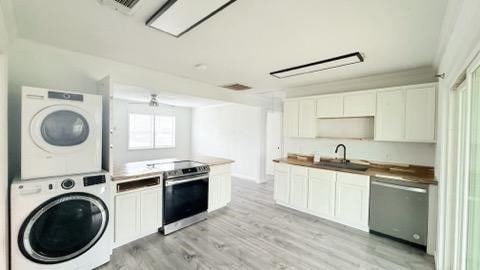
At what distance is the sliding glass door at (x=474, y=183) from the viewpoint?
133 centimetres

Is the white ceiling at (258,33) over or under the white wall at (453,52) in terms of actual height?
over

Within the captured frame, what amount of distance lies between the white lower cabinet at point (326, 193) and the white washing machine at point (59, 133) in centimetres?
313


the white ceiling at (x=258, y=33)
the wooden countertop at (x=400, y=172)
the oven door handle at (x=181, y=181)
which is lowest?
the oven door handle at (x=181, y=181)

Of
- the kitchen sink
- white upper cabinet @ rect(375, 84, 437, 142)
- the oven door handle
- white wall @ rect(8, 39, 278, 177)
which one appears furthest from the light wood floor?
white wall @ rect(8, 39, 278, 177)

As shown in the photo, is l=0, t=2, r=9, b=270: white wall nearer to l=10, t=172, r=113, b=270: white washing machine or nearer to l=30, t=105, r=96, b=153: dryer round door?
l=10, t=172, r=113, b=270: white washing machine

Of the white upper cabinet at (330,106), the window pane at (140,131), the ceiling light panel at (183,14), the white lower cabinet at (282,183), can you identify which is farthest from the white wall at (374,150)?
the window pane at (140,131)

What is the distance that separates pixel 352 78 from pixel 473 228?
2.76 m

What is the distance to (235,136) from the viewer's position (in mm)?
6496

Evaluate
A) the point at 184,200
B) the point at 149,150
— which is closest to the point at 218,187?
the point at 184,200

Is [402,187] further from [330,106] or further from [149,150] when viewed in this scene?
[149,150]

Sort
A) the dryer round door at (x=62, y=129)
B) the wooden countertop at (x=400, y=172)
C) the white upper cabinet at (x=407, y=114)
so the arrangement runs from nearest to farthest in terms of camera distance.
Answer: the dryer round door at (x=62, y=129) < the wooden countertop at (x=400, y=172) < the white upper cabinet at (x=407, y=114)

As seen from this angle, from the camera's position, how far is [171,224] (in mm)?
2945

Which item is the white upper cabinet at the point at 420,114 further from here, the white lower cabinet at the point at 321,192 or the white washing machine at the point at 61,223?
the white washing machine at the point at 61,223

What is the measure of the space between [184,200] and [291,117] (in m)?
2.69
